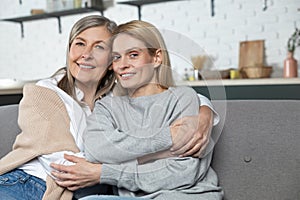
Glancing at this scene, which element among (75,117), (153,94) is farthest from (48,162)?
(153,94)

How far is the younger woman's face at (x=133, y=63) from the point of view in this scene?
1.23 meters

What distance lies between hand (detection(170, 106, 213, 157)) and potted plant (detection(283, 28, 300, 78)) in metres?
2.37

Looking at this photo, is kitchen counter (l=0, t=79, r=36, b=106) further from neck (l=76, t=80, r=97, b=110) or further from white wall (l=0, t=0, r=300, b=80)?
Answer: neck (l=76, t=80, r=97, b=110)

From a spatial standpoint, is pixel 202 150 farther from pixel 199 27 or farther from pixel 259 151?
pixel 199 27

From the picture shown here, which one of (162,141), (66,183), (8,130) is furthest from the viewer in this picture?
(8,130)

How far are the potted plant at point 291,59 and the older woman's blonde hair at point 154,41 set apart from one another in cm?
242

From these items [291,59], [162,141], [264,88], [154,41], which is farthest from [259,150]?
[291,59]

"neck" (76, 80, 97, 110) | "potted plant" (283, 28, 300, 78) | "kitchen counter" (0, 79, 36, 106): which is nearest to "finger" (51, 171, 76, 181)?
"neck" (76, 80, 97, 110)

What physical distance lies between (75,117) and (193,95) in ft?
1.27

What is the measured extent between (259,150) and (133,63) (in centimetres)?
52

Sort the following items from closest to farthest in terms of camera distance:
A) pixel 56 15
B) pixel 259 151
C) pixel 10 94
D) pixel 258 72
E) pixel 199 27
Answer: pixel 259 151
pixel 258 72
pixel 10 94
pixel 199 27
pixel 56 15

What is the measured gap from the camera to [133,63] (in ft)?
4.08

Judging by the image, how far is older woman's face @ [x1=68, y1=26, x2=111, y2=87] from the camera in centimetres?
137

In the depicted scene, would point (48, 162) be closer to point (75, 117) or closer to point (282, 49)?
point (75, 117)
